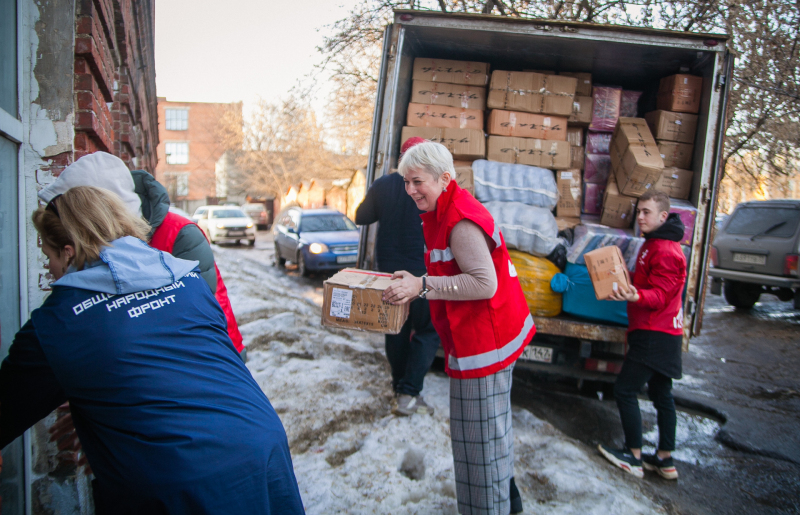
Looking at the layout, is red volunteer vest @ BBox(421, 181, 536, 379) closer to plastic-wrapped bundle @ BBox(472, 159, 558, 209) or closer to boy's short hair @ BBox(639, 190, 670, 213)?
boy's short hair @ BBox(639, 190, 670, 213)

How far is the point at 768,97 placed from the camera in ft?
27.6

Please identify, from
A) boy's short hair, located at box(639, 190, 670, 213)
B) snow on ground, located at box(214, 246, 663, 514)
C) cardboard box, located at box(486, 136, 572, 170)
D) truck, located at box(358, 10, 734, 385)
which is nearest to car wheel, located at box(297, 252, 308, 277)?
snow on ground, located at box(214, 246, 663, 514)

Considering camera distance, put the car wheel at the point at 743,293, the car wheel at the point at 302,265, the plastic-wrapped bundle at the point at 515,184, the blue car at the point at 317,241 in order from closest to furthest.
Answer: the plastic-wrapped bundle at the point at 515,184 < the car wheel at the point at 743,293 < the blue car at the point at 317,241 < the car wheel at the point at 302,265

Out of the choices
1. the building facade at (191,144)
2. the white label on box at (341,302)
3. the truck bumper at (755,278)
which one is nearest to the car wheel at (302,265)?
the truck bumper at (755,278)

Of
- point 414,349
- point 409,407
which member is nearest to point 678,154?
point 414,349

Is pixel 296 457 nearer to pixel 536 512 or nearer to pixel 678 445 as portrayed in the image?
pixel 536 512

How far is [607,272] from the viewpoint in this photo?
10.3 feet

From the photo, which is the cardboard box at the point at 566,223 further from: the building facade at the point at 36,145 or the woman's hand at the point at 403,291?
the building facade at the point at 36,145

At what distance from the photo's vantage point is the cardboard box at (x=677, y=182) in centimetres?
455

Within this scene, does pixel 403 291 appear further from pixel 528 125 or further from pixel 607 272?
pixel 528 125

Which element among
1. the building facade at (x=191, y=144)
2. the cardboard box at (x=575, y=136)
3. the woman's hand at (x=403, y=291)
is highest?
the building facade at (x=191, y=144)

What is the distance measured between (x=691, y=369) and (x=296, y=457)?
483cm

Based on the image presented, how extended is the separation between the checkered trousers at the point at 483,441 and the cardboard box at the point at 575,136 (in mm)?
3625

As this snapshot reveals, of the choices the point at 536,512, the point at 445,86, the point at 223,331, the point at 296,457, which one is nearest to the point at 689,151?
the point at 445,86
